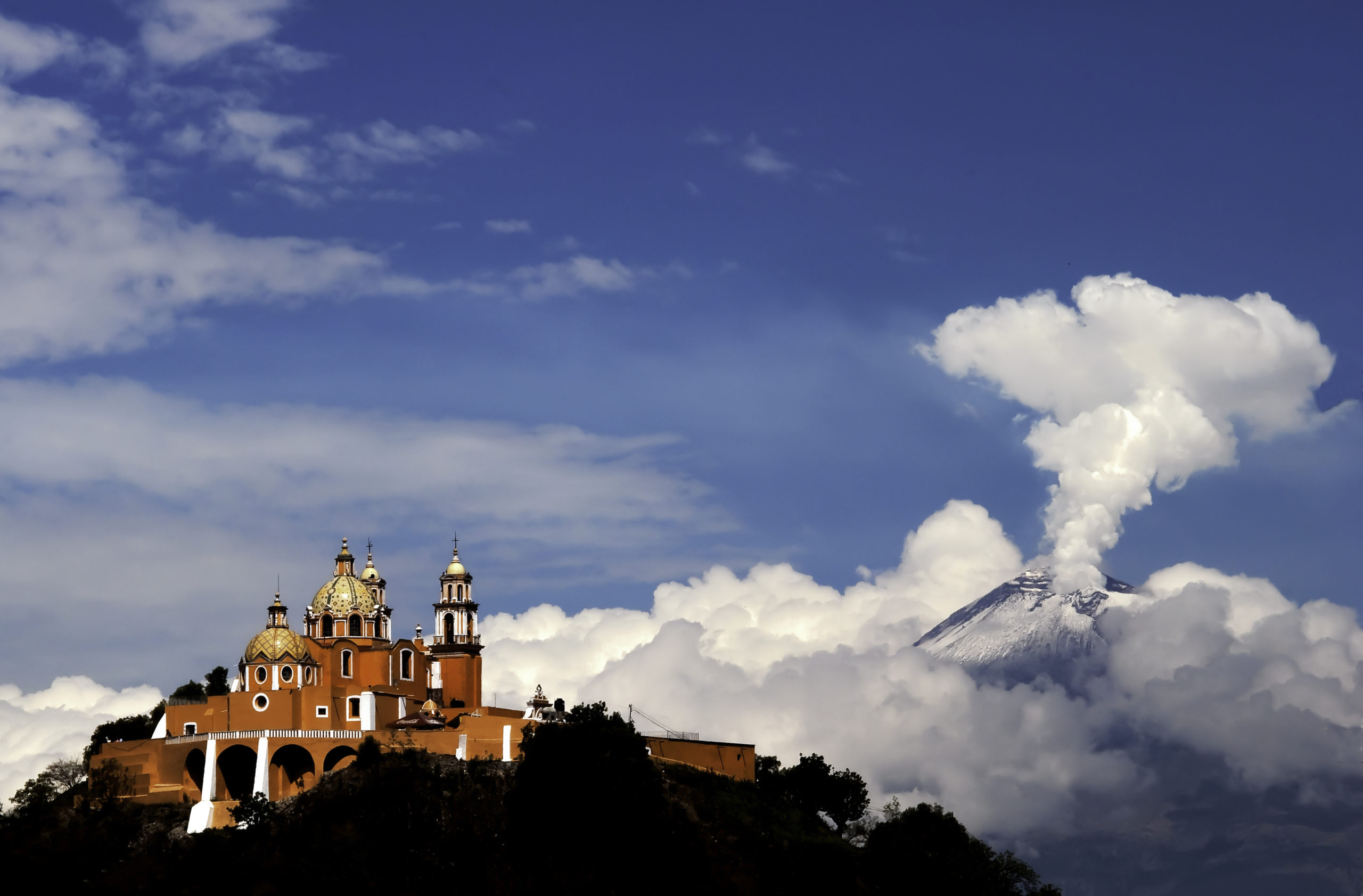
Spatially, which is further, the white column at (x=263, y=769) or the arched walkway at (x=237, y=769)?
the arched walkway at (x=237, y=769)

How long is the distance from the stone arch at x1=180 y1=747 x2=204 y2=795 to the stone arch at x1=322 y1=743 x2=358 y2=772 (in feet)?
25.7

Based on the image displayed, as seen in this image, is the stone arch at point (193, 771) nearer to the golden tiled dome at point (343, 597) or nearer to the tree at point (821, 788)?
the golden tiled dome at point (343, 597)

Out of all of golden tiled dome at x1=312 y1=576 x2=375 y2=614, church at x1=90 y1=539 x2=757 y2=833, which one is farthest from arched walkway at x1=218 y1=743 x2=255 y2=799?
golden tiled dome at x1=312 y1=576 x2=375 y2=614

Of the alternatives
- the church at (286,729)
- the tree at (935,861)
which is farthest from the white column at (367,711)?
the tree at (935,861)

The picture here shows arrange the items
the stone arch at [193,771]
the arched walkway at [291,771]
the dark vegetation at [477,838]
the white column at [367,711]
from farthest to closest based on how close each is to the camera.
Result: the white column at [367,711], the stone arch at [193,771], the arched walkway at [291,771], the dark vegetation at [477,838]

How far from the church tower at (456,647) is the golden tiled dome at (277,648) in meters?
12.0

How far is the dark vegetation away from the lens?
88.1 m

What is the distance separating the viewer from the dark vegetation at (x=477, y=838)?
289 ft

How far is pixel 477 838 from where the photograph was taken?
90.9 metres

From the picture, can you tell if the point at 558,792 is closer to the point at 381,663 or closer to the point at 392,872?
the point at 392,872

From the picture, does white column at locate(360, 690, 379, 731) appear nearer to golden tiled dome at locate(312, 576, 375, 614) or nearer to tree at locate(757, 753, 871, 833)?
golden tiled dome at locate(312, 576, 375, 614)

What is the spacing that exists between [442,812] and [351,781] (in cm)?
621

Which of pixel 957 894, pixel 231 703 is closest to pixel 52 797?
pixel 231 703

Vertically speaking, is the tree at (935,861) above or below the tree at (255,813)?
below
